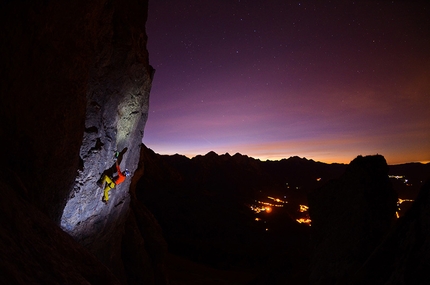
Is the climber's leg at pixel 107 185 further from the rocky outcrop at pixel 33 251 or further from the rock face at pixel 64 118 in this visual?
the rocky outcrop at pixel 33 251

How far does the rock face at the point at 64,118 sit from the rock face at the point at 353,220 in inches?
404

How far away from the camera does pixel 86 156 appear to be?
39.4 ft

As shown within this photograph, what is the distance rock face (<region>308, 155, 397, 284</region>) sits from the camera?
10148 millimetres

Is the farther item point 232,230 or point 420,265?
point 232,230

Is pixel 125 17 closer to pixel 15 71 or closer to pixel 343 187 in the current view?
pixel 15 71

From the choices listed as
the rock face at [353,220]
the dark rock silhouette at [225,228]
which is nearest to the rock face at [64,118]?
the rock face at [353,220]

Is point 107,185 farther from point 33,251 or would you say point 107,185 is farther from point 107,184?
point 33,251

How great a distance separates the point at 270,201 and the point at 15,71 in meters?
86.8

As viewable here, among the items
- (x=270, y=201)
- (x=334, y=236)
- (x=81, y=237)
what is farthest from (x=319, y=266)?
(x=270, y=201)

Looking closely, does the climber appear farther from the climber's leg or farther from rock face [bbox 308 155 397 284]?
rock face [bbox 308 155 397 284]

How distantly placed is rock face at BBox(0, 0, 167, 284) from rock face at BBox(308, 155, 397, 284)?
404 inches

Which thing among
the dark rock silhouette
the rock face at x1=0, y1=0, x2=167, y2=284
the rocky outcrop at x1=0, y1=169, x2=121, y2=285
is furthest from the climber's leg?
the dark rock silhouette

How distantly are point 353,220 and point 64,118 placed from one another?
14173 mm

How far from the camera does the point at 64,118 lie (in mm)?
8453
